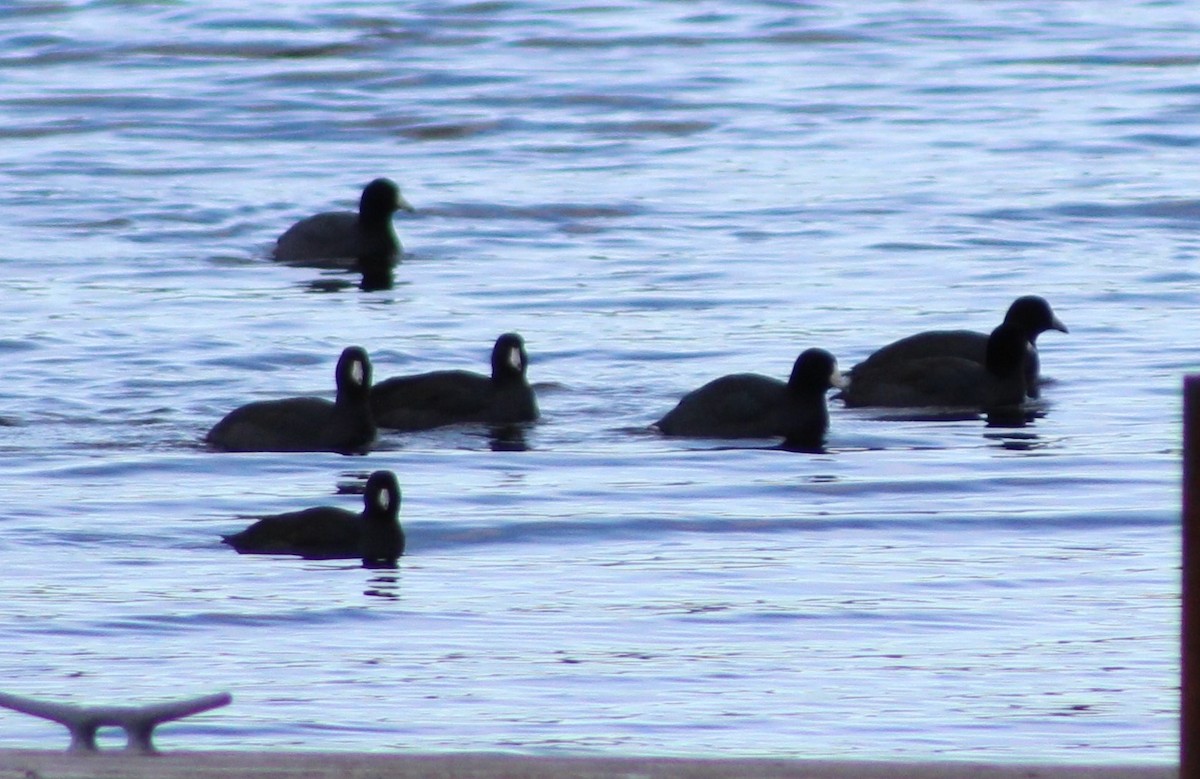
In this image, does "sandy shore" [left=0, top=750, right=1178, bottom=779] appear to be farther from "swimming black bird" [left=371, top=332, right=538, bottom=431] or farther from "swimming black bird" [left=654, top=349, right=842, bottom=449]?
"swimming black bird" [left=371, top=332, right=538, bottom=431]

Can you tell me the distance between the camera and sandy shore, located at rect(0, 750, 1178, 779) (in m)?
5.15

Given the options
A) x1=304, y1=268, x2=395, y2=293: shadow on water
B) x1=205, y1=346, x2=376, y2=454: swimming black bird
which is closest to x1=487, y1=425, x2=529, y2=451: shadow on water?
x1=205, y1=346, x2=376, y2=454: swimming black bird

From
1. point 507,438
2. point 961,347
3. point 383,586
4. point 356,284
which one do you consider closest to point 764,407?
point 507,438

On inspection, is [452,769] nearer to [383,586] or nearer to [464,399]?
[383,586]

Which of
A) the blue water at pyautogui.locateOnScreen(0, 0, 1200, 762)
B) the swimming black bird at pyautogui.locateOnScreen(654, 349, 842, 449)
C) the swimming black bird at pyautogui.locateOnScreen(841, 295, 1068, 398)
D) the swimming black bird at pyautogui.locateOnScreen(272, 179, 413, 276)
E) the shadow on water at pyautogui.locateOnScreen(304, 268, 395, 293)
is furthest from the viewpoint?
the swimming black bird at pyautogui.locateOnScreen(272, 179, 413, 276)

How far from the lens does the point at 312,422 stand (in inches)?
579

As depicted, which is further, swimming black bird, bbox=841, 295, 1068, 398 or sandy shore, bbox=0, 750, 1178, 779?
swimming black bird, bbox=841, 295, 1068, 398

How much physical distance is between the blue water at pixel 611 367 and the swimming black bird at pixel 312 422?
19cm

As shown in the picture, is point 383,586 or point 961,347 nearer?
point 383,586

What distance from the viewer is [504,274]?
21375 millimetres

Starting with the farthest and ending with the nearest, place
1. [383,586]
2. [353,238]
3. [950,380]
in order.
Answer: [353,238] → [950,380] → [383,586]

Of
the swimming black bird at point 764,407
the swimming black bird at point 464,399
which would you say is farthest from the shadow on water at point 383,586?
the swimming black bird at point 464,399

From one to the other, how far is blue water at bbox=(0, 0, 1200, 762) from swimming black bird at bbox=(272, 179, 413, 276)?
1.35 ft

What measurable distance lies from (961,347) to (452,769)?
1164 centimetres
